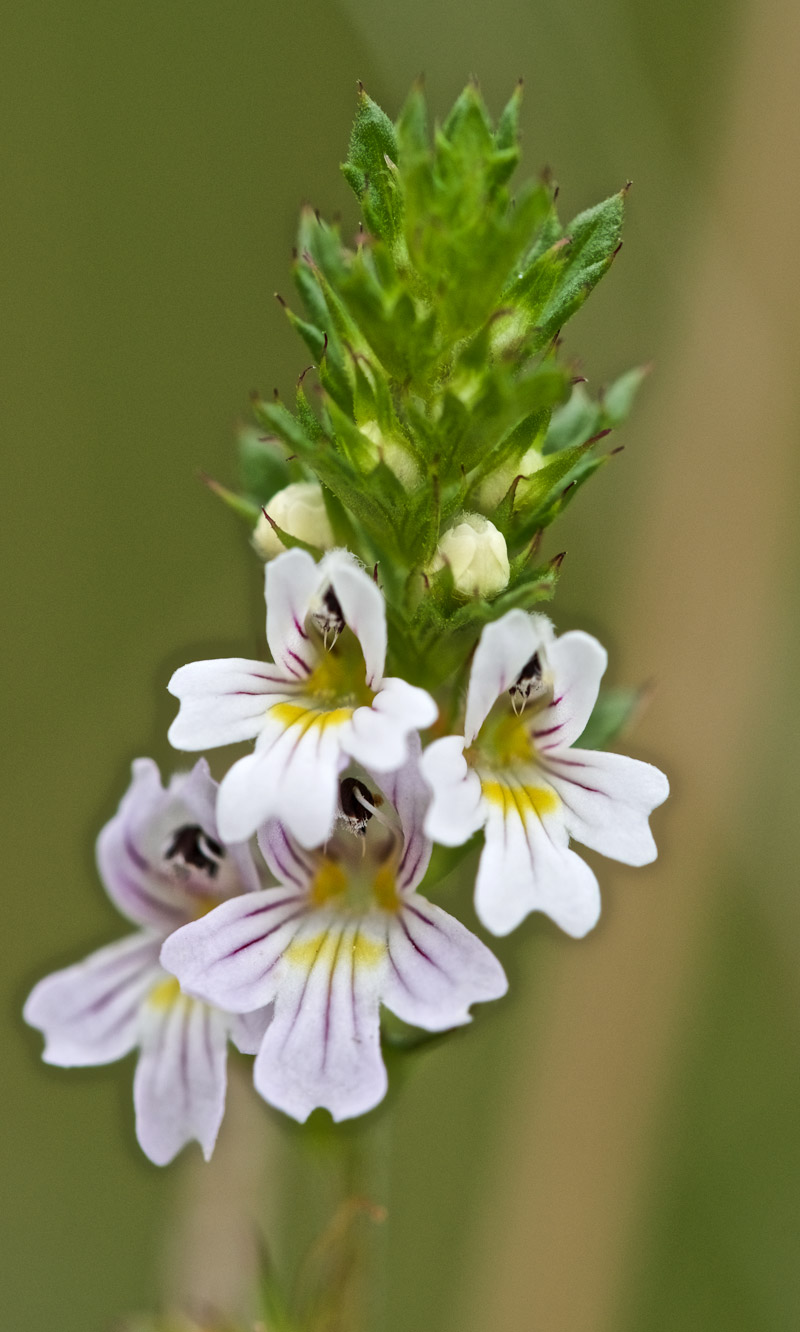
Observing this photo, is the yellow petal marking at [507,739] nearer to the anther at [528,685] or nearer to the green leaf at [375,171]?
the anther at [528,685]

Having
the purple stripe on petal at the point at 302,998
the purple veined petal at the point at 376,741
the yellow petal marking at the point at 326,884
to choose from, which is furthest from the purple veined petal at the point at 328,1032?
the purple veined petal at the point at 376,741

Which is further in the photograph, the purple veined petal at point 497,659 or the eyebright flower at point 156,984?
the eyebright flower at point 156,984

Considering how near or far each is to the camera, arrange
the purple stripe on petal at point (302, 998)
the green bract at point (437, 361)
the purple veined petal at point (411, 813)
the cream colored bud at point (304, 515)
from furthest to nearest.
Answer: the cream colored bud at point (304, 515), the purple veined petal at point (411, 813), the purple stripe on petal at point (302, 998), the green bract at point (437, 361)

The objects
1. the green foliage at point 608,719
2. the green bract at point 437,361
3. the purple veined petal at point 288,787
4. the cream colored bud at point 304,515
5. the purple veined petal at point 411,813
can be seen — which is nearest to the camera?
the purple veined petal at point 288,787

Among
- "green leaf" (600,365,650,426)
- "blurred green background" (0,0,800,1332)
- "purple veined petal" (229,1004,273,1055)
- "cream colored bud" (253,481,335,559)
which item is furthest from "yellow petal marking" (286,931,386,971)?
"green leaf" (600,365,650,426)

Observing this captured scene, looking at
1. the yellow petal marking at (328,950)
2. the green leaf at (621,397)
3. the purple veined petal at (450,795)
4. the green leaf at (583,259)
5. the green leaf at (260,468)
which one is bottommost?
the yellow petal marking at (328,950)
